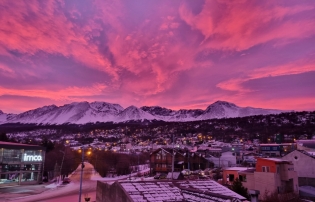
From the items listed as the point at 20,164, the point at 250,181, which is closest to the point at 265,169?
the point at 250,181

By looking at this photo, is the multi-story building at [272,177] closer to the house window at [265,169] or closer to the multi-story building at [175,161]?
the house window at [265,169]

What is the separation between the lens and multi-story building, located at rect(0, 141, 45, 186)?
44656 millimetres

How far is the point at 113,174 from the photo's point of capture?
63812 millimetres

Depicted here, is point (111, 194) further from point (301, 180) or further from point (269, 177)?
point (301, 180)

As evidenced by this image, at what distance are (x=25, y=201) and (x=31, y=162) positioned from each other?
1962 cm

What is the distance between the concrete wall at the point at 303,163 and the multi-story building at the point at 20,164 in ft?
142

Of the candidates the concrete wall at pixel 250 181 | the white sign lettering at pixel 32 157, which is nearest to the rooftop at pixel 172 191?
the concrete wall at pixel 250 181

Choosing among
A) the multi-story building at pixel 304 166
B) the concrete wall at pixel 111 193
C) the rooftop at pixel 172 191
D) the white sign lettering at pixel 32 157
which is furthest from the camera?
the white sign lettering at pixel 32 157

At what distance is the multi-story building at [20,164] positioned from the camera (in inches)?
1758

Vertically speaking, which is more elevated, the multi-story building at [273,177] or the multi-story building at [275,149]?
the multi-story building at [275,149]

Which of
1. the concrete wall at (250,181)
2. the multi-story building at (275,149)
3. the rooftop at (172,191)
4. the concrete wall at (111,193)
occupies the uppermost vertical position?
the multi-story building at (275,149)

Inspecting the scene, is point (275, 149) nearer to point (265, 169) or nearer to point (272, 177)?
point (265, 169)

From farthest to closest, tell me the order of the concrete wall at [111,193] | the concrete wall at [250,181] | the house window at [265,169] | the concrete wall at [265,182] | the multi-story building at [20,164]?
the multi-story building at [20,164] < the concrete wall at [250,181] < the house window at [265,169] < the concrete wall at [265,182] < the concrete wall at [111,193]

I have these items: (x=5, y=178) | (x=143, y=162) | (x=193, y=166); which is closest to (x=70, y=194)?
(x=5, y=178)
